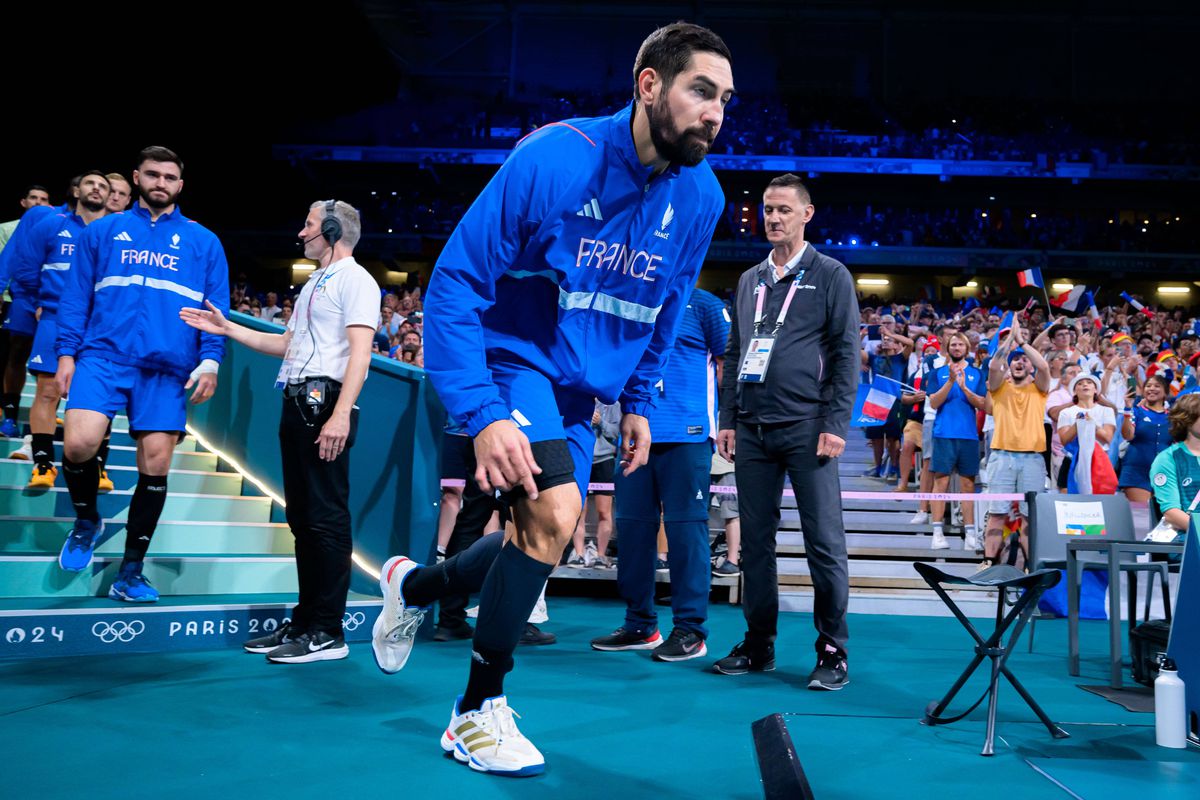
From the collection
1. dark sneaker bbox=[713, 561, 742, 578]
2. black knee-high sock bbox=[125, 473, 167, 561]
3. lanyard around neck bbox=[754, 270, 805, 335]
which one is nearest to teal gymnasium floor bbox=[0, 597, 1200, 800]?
black knee-high sock bbox=[125, 473, 167, 561]

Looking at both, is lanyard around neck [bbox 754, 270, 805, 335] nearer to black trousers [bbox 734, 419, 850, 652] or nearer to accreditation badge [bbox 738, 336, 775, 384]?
accreditation badge [bbox 738, 336, 775, 384]

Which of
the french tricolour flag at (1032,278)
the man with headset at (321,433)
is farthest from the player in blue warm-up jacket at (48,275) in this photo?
the french tricolour flag at (1032,278)

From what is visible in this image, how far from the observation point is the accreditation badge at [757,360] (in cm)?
410

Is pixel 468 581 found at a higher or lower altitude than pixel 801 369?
lower

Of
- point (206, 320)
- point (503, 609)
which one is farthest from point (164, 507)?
point (503, 609)

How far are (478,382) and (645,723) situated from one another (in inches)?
61.6

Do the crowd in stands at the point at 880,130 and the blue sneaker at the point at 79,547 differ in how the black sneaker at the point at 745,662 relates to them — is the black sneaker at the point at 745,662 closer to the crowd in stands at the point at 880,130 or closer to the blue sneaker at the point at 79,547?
the blue sneaker at the point at 79,547

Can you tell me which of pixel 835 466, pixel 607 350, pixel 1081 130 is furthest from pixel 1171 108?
pixel 607 350

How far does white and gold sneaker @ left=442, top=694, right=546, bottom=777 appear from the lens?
8.21 ft

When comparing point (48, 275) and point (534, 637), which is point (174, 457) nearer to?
point (48, 275)

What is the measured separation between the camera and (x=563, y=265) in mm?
2340

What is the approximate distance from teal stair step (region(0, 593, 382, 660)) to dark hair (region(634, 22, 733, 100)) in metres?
2.87

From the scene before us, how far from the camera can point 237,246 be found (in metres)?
27.3

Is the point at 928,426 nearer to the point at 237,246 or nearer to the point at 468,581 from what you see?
the point at 468,581
